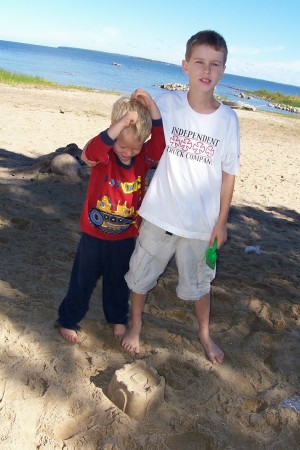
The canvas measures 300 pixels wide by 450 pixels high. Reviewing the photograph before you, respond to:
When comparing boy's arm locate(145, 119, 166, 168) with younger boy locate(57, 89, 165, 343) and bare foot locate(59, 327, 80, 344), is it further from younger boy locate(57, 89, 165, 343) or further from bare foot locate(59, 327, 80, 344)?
bare foot locate(59, 327, 80, 344)

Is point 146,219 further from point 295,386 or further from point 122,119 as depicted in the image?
point 295,386

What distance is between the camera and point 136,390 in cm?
237

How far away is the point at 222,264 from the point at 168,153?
7.37ft

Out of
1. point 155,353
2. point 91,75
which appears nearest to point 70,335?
point 155,353

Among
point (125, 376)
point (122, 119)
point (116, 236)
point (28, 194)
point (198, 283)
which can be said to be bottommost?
point (28, 194)

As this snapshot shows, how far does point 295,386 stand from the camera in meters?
2.85

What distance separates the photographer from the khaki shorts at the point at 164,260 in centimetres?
279

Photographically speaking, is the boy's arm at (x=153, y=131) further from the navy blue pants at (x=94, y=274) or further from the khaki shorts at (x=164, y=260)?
the navy blue pants at (x=94, y=274)

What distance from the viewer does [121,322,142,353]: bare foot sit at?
9.58 feet

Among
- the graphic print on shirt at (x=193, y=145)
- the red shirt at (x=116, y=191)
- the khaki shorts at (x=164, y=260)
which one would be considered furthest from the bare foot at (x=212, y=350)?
the graphic print on shirt at (x=193, y=145)

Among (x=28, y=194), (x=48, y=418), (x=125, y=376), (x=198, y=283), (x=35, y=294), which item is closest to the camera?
(x=48, y=418)

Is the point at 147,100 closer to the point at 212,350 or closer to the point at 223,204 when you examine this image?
the point at 223,204

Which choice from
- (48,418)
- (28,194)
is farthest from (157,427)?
(28,194)

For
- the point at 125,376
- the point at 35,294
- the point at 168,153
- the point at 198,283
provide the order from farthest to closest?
the point at 35,294
the point at 198,283
the point at 168,153
the point at 125,376
